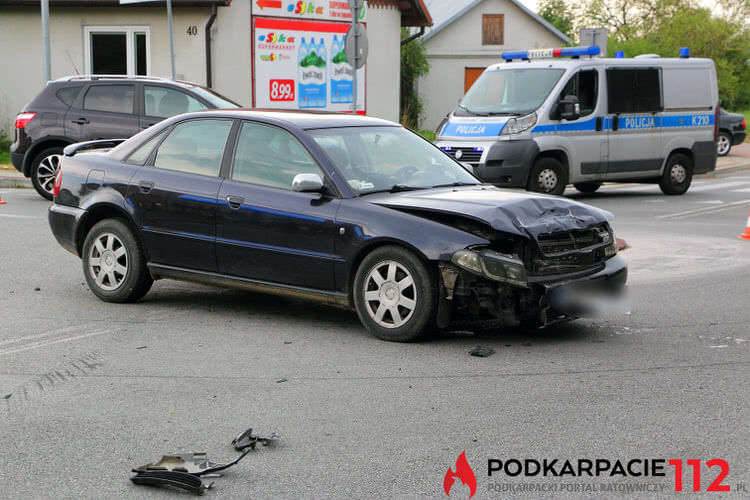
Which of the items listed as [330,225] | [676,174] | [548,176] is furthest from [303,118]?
[676,174]

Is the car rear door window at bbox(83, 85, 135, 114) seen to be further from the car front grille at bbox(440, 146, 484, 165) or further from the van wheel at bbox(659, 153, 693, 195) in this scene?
the van wheel at bbox(659, 153, 693, 195)

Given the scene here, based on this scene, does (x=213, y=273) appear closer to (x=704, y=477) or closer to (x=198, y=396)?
(x=198, y=396)

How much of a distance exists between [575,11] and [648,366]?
58.0 metres

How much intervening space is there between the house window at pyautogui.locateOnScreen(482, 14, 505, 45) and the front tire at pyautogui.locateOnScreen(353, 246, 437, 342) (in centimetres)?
3598

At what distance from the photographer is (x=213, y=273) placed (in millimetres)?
7605

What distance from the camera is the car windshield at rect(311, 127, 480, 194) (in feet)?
23.8

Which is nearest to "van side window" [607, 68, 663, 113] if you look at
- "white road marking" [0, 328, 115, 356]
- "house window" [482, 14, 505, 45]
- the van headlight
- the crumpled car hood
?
the van headlight

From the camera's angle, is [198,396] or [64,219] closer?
Answer: [198,396]

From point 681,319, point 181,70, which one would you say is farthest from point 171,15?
point 681,319

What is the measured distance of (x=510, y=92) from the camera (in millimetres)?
16578

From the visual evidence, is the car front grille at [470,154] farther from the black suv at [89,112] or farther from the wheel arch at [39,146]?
the wheel arch at [39,146]

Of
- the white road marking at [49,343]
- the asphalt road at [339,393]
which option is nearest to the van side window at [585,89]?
the asphalt road at [339,393]

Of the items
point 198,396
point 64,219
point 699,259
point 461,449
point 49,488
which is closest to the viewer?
point 49,488

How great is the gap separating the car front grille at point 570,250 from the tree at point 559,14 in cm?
5553
